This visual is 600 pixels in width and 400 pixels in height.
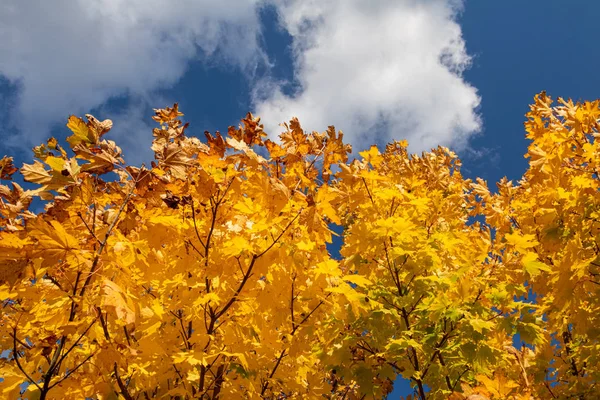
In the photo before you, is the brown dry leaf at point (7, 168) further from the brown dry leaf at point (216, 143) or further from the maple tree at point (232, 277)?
the brown dry leaf at point (216, 143)

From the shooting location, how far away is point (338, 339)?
3.84 m

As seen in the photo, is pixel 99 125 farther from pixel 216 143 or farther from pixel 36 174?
pixel 216 143

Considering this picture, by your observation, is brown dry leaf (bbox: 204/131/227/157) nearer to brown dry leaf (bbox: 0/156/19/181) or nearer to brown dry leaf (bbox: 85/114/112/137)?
brown dry leaf (bbox: 85/114/112/137)

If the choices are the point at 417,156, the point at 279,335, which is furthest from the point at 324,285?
the point at 417,156

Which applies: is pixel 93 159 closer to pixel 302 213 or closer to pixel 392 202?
pixel 302 213

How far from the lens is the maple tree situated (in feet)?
6.44

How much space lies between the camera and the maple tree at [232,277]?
1963 millimetres

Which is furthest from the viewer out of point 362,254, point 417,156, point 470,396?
point 417,156

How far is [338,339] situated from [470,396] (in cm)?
125

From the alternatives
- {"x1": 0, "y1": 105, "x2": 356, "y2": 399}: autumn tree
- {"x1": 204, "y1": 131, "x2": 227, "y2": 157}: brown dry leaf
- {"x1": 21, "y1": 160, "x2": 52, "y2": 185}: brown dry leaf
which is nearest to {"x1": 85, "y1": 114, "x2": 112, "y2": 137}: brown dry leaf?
{"x1": 0, "y1": 105, "x2": 356, "y2": 399}: autumn tree

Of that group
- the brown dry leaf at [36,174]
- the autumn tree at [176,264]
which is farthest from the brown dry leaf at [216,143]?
the brown dry leaf at [36,174]

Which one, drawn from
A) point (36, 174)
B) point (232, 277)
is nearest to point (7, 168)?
point (36, 174)

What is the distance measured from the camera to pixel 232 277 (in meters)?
2.61

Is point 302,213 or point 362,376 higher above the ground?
point 302,213
